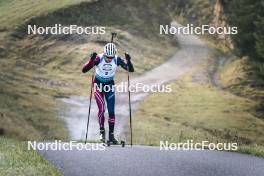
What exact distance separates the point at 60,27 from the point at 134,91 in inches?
Result: 846

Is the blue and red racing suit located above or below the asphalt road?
above

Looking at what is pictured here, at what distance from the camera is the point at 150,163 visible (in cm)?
1469

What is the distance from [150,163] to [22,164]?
3.61 meters

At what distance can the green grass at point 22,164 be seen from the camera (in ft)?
38.9

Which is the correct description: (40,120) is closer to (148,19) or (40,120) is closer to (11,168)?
(11,168)

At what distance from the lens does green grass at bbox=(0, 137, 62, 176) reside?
11.9 meters

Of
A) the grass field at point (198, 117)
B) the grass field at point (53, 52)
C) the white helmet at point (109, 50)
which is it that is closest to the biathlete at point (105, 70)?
the white helmet at point (109, 50)

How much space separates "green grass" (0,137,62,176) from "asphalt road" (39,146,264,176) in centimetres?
48

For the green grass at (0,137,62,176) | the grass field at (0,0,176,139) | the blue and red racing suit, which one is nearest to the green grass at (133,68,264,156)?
the grass field at (0,0,176,139)

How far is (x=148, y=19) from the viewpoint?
9194 cm

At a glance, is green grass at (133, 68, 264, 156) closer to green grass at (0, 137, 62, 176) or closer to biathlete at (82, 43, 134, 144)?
biathlete at (82, 43, 134, 144)

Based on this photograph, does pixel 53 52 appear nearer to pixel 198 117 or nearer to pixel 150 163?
pixel 198 117

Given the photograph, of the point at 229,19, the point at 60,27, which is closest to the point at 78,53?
the point at 60,27

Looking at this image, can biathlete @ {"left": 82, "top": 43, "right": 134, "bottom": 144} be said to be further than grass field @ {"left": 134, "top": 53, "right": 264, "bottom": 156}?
No
